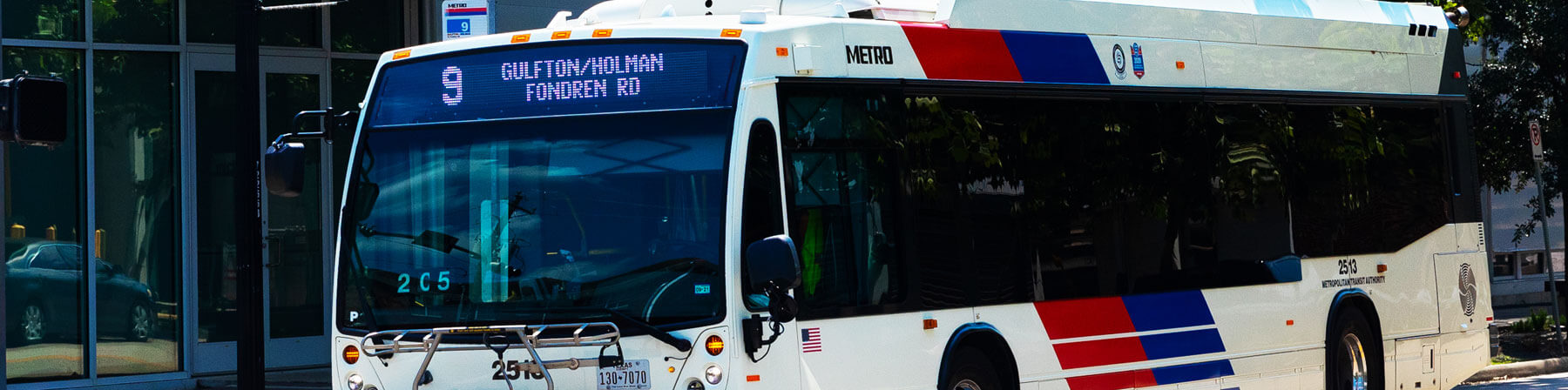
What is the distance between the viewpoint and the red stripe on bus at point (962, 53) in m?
8.27

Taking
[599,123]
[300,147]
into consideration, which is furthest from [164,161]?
[599,123]

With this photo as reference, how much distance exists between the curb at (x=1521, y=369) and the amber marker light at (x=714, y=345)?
1149cm

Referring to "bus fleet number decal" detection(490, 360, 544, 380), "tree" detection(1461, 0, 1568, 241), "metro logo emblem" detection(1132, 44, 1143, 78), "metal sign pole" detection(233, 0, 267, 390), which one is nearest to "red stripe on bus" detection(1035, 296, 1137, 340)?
"metro logo emblem" detection(1132, 44, 1143, 78)

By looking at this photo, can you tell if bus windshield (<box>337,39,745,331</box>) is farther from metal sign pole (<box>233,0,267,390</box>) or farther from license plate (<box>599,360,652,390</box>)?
metal sign pole (<box>233,0,267,390</box>)

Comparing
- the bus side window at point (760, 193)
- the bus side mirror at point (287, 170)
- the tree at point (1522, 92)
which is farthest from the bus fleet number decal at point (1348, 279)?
the tree at point (1522, 92)

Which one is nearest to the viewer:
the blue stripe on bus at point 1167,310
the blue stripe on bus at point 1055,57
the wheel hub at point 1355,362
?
the blue stripe on bus at point 1055,57

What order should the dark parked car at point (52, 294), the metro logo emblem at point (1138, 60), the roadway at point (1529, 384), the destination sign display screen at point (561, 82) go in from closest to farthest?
the destination sign display screen at point (561, 82)
the metro logo emblem at point (1138, 60)
the dark parked car at point (52, 294)
the roadway at point (1529, 384)

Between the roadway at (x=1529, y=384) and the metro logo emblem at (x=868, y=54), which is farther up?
the metro logo emblem at (x=868, y=54)

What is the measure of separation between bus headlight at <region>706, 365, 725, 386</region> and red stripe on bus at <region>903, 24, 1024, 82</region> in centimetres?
203

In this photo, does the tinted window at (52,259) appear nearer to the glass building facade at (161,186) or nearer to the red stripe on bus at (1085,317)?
the glass building facade at (161,186)

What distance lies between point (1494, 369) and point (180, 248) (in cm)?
1210

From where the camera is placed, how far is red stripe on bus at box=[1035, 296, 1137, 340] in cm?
876

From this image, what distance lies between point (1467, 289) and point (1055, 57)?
197 inches

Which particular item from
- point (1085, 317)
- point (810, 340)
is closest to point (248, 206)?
point (810, 340)
